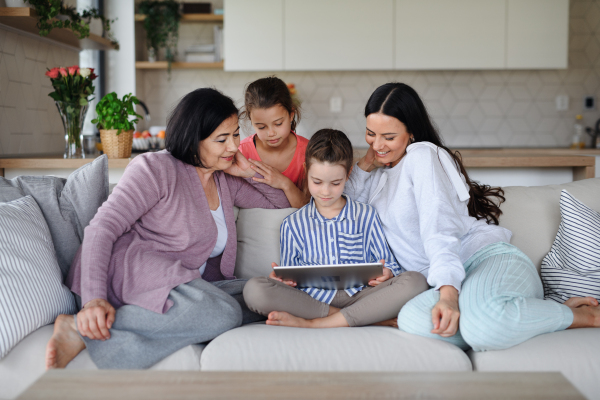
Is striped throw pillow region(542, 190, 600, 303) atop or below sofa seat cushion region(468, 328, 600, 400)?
atop

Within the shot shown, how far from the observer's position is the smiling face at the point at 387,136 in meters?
1.84

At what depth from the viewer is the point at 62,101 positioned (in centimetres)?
257

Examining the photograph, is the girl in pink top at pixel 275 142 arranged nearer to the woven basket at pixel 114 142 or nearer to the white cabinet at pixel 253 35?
the woven basket at pixel 114 142

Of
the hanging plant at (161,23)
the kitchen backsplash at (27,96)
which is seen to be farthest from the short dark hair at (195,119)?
the hanging plant at (161,23)

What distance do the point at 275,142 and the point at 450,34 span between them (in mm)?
2398

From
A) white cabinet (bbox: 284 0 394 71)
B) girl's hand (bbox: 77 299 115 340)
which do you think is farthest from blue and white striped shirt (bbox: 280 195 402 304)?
white cabinet (bbox: 284 0 394 71)

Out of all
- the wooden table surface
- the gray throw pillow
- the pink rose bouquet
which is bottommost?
the wooden table surface

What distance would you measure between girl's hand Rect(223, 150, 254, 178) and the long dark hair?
1.62 ft

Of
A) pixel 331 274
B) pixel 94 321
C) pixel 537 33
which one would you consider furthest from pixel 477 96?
pixel 94 321

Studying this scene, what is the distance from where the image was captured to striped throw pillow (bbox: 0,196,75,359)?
4.43 feet

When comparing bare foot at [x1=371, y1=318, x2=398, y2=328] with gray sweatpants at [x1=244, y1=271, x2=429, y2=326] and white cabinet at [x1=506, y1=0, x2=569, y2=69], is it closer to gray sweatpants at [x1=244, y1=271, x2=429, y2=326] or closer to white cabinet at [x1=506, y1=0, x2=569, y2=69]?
gray sweatpants at [x1=244, y1=271, x2=429, y2=326]

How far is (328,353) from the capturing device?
1.38 meters

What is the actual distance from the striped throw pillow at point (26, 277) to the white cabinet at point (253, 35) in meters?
2.61

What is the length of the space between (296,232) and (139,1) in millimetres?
3318
